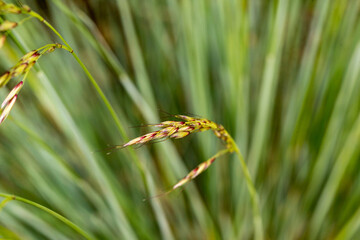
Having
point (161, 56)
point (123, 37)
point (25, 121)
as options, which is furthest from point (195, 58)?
point (123, 37)

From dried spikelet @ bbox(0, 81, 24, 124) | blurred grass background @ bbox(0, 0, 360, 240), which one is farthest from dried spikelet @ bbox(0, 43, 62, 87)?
blurred grass background @ bbox(0, 0, 360, 240)

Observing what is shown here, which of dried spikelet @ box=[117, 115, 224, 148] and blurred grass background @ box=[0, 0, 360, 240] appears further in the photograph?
blurred grass background @ box=[0, 0, 360, 240]

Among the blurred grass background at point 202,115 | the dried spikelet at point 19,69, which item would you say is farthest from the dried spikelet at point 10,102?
the blurred grass background at point 202,115

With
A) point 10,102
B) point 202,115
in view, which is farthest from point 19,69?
point 202,115

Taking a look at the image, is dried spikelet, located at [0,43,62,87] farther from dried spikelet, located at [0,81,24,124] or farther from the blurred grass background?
the blurred grass background

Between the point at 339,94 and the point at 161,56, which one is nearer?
the point at 339,94

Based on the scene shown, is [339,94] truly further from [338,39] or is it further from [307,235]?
[307,235]

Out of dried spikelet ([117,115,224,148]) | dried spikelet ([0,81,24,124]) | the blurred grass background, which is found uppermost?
dried spikelet ([0,81,24,124])

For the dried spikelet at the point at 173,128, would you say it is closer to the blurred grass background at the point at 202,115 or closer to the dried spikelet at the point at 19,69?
the dried spikelet at the point at 19,69

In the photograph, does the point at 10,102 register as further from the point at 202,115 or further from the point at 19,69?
the point at 202,115
